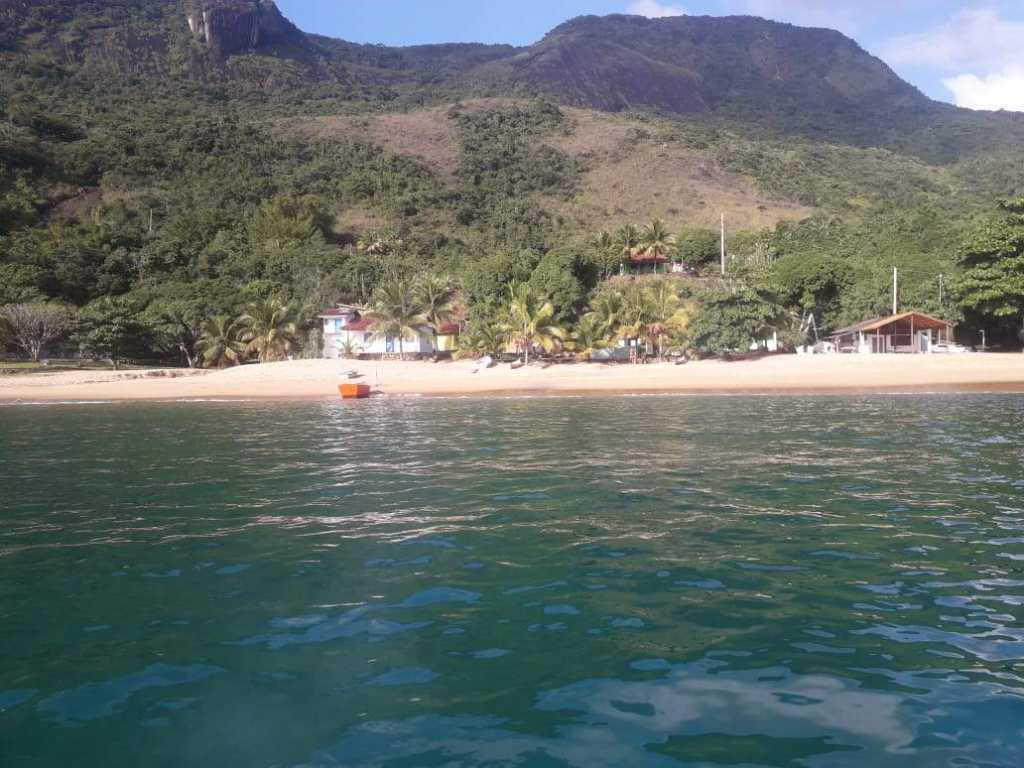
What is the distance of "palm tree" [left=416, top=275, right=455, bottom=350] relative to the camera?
50438mm

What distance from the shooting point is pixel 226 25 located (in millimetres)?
186500

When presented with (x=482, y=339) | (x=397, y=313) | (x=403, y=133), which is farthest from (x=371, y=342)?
(x=403, y=133)

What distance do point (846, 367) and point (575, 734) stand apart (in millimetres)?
39268

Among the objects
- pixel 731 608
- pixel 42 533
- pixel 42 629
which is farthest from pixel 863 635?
pixel 42 533

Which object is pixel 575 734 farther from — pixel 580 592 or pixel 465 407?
pixel 465 407

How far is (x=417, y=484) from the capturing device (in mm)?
12766

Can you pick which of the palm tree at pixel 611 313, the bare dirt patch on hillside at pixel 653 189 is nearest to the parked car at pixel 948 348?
the palm tree at pixel 611 313

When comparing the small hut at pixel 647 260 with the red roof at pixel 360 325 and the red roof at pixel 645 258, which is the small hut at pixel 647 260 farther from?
the red roof at pixel 360 325

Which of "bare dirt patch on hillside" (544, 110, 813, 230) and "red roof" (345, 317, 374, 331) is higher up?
"bare dirt patch on hillside" (544, 110, 813, 230)

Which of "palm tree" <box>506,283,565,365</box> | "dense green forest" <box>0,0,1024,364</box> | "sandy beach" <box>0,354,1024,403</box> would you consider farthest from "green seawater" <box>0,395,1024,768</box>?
"dense green forest" <box>0,0,1024,364</box>

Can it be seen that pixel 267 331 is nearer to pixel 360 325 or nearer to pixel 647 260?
pixel 360 325

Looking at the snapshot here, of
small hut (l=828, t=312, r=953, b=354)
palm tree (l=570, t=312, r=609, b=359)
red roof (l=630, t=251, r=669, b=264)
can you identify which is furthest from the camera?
red roof (l=630, t=251, r=669, b=264)

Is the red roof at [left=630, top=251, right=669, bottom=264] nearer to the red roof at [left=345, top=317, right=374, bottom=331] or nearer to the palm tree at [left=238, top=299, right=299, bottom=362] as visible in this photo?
the red roof at [left=345, top=317, right=374, bottom=331]

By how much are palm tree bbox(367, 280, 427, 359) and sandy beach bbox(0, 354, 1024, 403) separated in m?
2.70
